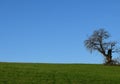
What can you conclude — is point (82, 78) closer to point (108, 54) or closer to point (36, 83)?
point (36, 83)

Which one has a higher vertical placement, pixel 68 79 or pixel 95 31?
pixel 95 31

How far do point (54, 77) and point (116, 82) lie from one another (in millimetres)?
6657

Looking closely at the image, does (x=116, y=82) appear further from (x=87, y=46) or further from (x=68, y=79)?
(x=87, y=46)

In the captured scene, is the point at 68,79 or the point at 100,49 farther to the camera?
the point at 100,49

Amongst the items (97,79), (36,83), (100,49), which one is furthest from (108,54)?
(36,83)

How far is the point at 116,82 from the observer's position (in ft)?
148

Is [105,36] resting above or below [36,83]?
above

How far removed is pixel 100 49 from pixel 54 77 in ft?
171

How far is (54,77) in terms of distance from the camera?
45656mm

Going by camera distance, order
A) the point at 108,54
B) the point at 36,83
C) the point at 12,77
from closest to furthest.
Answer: the point at 36,83, the point at 12,77, the point at 108,54

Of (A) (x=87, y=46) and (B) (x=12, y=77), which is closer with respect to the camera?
(B) (x=12, y=77)

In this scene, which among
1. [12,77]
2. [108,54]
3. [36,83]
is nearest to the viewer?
[36,83]

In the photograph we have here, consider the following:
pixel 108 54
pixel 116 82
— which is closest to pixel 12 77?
pixel 116 82

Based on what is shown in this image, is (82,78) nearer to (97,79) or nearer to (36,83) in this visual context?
(97,79)
